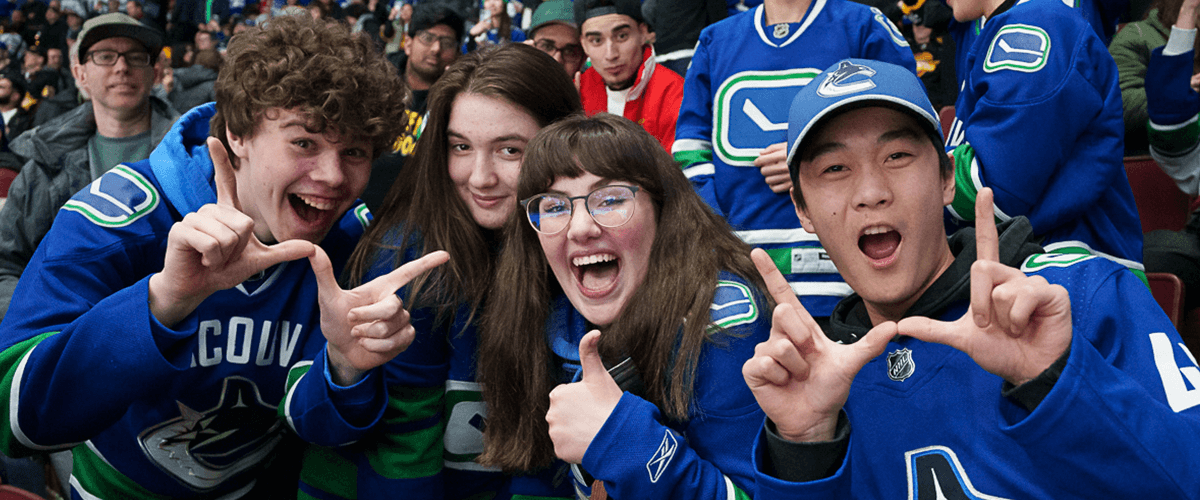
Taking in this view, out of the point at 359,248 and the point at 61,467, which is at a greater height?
the point at 359,248

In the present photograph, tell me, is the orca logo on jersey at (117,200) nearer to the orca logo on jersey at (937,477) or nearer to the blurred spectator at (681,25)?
the orca logo on jersey at (937,477)

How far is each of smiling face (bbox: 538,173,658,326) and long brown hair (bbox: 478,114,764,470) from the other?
3 cm

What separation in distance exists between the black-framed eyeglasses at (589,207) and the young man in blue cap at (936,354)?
44 cm

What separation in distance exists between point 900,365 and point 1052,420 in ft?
1.25

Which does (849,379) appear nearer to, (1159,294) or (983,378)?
(983,378)

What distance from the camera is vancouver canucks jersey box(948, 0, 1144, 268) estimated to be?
2236 millimetres

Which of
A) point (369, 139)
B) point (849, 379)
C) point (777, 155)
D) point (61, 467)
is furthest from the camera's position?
point (61, 467)

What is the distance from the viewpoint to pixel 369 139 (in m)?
2.39

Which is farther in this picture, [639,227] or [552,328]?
[552,328]

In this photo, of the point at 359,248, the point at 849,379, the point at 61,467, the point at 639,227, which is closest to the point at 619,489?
the point at 849,379

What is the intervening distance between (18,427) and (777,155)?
2.12 m

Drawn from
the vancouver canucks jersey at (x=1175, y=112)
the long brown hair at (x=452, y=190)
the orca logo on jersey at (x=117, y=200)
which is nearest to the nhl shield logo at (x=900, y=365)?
the long brown hair at (x=452, y=190)

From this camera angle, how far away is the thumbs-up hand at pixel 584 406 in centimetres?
172

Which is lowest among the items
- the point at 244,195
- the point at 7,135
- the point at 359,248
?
the point at 7,135
